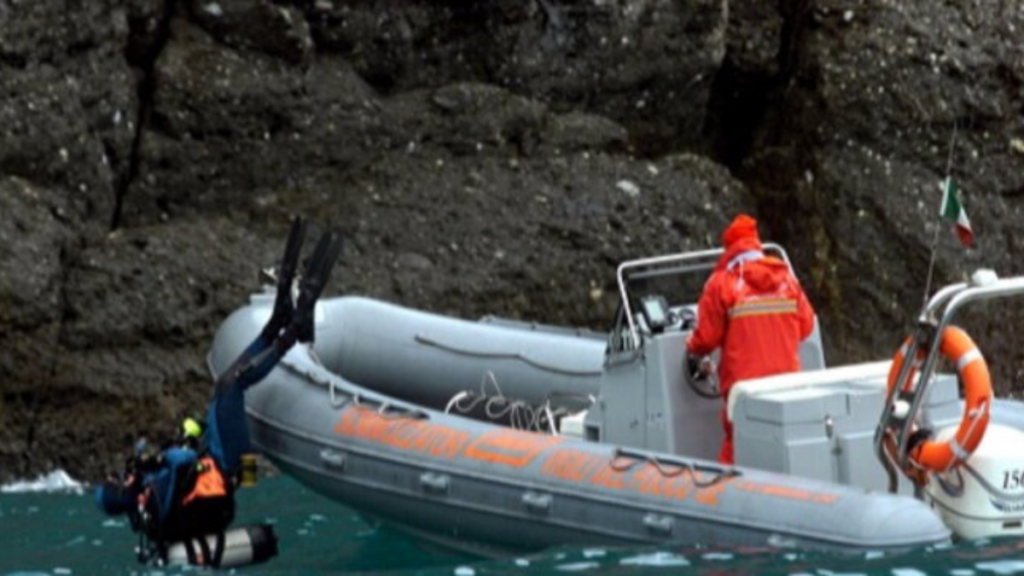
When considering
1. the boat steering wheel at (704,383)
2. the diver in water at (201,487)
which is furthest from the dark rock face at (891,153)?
the diver in water at (201,487)

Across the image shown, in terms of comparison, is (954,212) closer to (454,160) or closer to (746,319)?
(746,319)

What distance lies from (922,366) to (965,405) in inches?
7.9

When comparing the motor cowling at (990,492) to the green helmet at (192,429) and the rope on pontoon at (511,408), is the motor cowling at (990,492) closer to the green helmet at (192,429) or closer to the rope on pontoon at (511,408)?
the rope on pontoon at (511,408)

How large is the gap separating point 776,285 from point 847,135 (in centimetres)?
584

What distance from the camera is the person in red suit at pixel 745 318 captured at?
9219 millimetres

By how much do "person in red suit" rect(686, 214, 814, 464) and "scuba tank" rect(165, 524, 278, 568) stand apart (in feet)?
5.77

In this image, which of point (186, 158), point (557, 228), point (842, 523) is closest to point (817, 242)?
point (557, 228)

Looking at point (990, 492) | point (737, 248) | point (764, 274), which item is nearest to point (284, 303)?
point (737, 248)

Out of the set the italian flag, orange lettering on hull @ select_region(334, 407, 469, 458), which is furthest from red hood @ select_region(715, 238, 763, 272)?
orange lettering on hull @ select_region(334, 407, 469, 458)

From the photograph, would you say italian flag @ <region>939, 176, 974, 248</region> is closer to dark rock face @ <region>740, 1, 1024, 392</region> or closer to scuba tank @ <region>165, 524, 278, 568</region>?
scuba tank @ <region>165, 524, 278, 568</region>

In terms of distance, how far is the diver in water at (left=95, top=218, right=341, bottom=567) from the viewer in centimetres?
920

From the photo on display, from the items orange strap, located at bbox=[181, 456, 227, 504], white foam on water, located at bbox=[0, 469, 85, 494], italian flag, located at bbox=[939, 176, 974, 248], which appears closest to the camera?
italian flag, located at bbox=[939, 176, 974, 248]

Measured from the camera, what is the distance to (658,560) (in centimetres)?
856

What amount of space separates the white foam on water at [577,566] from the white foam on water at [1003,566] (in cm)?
133
